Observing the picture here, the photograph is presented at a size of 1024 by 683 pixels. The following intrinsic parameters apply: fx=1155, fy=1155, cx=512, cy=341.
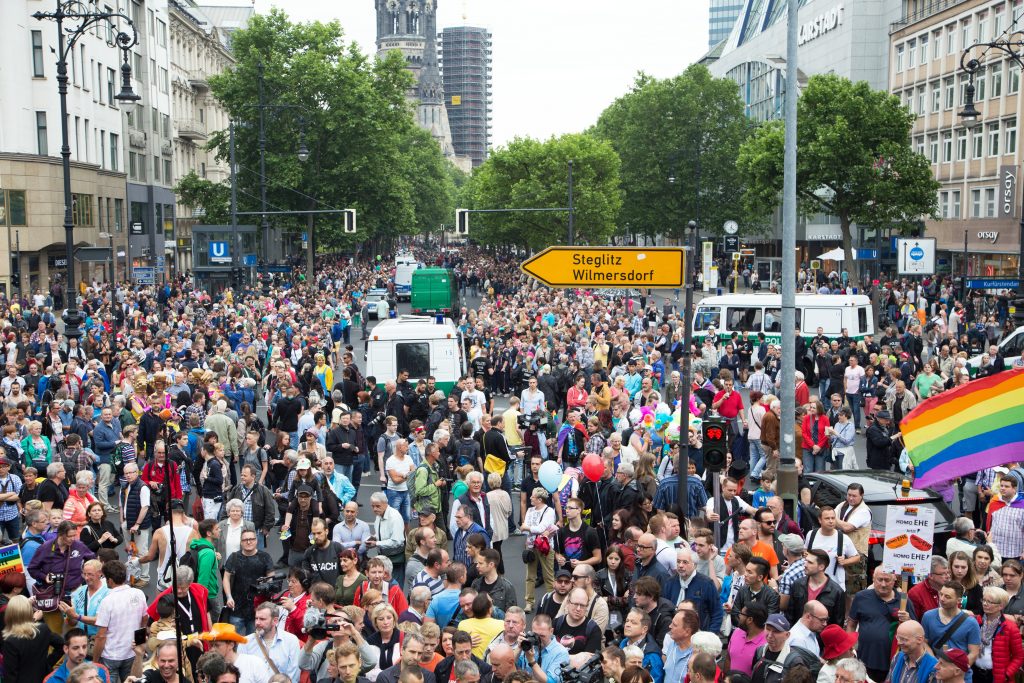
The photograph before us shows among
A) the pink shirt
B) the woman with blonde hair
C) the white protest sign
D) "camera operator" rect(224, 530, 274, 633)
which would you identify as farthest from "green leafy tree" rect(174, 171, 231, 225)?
the pink shirt

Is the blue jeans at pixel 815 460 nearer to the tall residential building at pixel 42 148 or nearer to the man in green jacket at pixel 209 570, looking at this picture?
the man in green jacket at pixel 209 570

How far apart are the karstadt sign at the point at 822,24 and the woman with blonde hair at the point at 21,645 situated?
64.4 metres

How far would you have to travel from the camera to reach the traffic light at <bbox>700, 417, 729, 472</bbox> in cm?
1162

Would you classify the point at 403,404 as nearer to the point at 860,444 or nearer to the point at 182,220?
the point at 860,444

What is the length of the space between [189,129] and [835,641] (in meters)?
74.2

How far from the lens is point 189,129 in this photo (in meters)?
76.4

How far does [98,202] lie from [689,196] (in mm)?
37754

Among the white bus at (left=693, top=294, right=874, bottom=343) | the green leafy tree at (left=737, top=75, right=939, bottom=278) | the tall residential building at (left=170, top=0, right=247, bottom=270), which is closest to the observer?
the white bus at (left=693, top=294, right=874, bottom=343)

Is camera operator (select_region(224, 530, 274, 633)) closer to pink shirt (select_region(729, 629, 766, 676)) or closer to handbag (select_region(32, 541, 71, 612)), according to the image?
handbag (select_region(32, 541, 71, 612))

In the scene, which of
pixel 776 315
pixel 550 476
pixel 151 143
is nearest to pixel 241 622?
pixel 550 476

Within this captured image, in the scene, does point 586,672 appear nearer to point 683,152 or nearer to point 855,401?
point 855,401

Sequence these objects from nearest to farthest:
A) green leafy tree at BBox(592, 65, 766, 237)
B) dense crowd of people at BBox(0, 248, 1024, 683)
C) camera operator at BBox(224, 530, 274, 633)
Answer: dense crowd of people at BBox(0, 248, 1024, 683)
camera operator at BBox(224, 530, 274, 633)
green leafy tree at BBox(592, 65, 766, 237)

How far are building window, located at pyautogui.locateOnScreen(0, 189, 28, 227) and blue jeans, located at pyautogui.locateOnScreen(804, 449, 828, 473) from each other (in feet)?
130

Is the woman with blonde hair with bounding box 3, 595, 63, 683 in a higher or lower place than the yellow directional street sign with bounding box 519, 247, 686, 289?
lower
